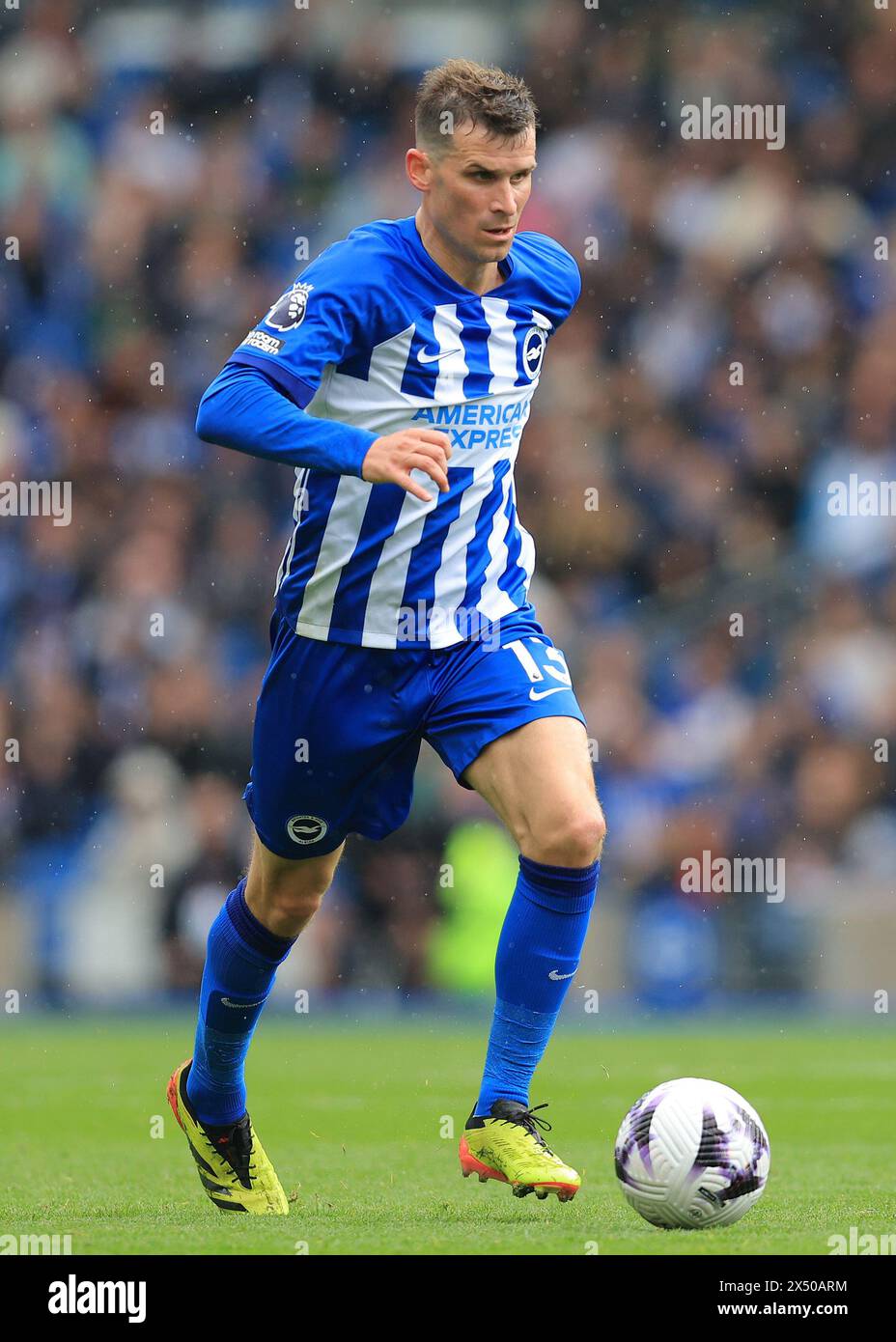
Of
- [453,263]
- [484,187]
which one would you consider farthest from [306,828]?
[484,187]

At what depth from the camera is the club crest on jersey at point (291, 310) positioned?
4973 millimetres

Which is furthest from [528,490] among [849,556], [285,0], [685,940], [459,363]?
[459,363]

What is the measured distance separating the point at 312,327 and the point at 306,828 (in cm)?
125

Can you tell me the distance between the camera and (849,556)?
12336 millimetres

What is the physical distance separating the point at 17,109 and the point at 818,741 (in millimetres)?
7348

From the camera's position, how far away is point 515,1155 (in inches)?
190

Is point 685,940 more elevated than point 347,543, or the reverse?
point 347,543

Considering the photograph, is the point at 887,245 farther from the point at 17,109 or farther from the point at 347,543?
the point at 347,543

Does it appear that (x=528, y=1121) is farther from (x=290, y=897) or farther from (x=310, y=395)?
(x=310, y=395)

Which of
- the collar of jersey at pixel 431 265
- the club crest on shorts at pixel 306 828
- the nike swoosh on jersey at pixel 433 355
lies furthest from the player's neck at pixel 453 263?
the club crest on shorts at pixel 306 828

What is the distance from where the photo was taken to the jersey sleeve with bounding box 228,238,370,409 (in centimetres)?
488

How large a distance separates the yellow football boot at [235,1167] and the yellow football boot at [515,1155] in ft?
2.24

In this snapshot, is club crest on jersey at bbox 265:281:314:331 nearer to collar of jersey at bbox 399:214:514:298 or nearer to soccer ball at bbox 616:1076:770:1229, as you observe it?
collar of jersey at bbox 399:214:514:298

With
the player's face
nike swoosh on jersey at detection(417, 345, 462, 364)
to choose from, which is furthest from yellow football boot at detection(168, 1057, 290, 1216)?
the player's face
